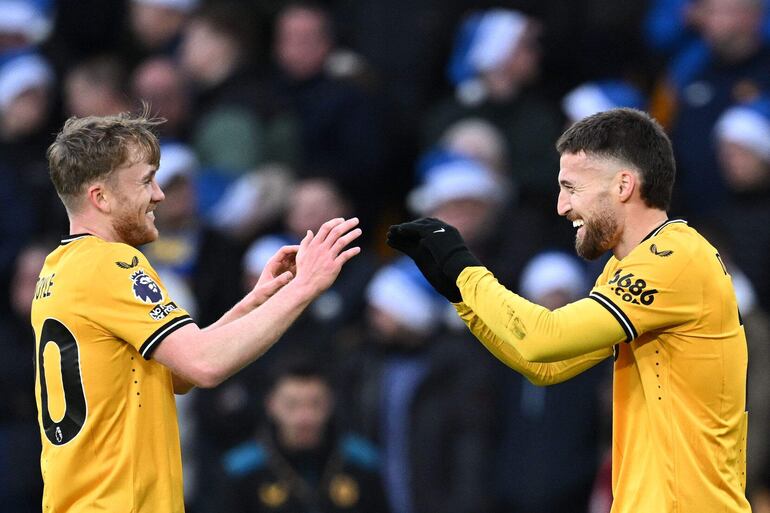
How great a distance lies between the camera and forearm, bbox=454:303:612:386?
5578mm

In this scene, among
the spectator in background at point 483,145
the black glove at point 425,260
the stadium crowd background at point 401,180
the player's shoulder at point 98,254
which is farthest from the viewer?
the spectator in background at point 483,145

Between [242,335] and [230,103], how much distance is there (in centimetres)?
582

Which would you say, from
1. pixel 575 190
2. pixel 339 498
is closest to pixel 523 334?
pixel 575 190

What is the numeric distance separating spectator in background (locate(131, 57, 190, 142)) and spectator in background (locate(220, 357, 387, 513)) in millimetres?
2654

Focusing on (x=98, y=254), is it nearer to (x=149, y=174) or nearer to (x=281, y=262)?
(x=149, y=174)

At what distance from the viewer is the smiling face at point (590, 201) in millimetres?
5324

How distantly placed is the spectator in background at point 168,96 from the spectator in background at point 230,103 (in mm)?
100

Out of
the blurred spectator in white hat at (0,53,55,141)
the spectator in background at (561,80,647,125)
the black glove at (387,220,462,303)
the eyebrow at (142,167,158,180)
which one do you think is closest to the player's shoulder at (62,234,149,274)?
the eyebrow at (142,167,158,180)

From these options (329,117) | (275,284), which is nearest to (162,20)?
(329,117)

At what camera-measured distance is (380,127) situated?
10.6m

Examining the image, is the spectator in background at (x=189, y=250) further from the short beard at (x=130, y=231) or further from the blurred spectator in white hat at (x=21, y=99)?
the short beard at (x=130, y=231)

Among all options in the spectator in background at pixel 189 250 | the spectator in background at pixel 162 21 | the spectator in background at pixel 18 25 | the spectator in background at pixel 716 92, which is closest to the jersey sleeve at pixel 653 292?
the spectator in background at pixel 716 92

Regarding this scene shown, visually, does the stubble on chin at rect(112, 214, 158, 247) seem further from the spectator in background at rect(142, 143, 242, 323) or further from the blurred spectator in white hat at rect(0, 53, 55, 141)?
the blurred spectator in white hat at rect(0, 53, 55, 141)

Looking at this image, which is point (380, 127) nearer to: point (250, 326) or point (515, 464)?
point (515, 464)
